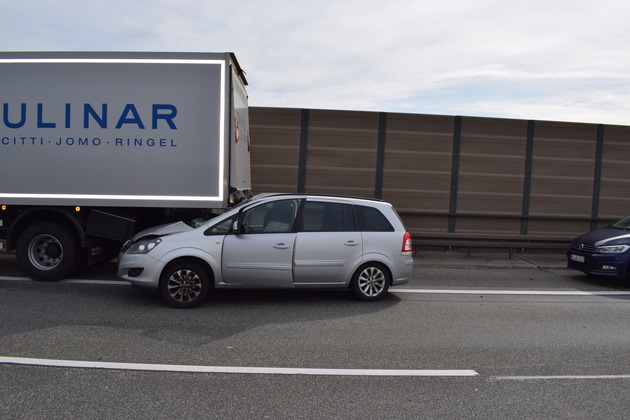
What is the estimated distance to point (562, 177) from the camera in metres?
13.9

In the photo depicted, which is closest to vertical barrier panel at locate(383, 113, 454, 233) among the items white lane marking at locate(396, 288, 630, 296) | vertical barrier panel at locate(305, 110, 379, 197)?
vertical barrier panel at locate(305, 110, 379, 197)

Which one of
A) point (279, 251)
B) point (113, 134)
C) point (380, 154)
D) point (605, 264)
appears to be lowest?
point (605, 264)

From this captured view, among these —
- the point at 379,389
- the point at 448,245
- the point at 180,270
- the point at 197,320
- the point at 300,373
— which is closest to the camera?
the point at 379,389

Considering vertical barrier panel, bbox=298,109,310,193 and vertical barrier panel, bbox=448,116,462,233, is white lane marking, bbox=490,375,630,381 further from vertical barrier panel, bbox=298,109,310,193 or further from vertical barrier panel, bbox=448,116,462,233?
vertical barrier panel, bbox=298,109,310,193

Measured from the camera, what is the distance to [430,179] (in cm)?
1353

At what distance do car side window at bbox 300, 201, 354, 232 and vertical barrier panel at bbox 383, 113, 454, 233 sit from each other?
18.5 feet

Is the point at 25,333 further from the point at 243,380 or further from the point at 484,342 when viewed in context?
the point at 484,342

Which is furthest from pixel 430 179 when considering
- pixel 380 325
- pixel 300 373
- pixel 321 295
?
pixel 300 373

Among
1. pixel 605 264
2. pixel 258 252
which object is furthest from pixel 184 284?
pixel 605 264

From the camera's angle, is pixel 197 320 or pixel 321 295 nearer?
pixel 197 320

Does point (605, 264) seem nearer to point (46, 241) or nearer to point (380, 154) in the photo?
point (380, 154)

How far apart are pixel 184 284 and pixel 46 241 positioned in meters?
3.13

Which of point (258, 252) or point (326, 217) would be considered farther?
point (326, 217)

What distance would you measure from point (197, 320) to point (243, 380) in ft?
7.14
